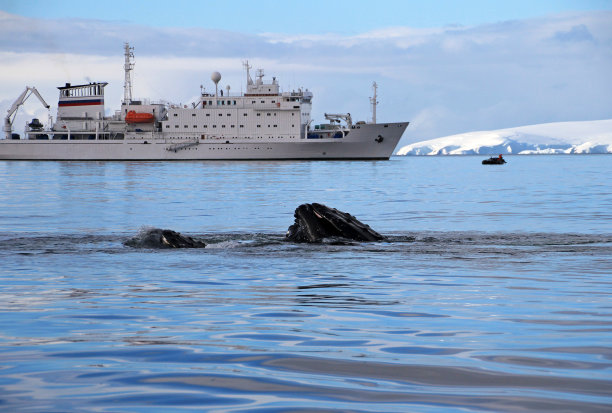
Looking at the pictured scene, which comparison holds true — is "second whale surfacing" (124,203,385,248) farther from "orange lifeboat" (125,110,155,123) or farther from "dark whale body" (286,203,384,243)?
"orange lifeboat" (125,110,155,123)

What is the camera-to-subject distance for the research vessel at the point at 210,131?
394 ft

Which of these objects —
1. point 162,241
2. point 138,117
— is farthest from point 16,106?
point 162,241

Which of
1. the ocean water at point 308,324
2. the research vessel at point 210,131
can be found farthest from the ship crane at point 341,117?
the ocean water at point 308,324

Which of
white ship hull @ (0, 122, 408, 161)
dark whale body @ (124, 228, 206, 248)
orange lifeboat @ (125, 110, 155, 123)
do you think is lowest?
dark whale body @ (124, 228, 206, 248)

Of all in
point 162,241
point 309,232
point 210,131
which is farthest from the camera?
point 210,131

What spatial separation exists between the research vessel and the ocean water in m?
102

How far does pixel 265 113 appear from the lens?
120 metres

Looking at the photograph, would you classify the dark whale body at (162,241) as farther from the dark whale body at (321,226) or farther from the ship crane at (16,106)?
the ship crane at (16,106)

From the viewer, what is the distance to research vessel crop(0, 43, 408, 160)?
120000 millimetres

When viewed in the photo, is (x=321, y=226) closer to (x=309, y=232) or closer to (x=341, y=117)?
(x=309, y=232)

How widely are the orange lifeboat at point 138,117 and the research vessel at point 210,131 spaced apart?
0.14 meters

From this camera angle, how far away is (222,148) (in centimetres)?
12138

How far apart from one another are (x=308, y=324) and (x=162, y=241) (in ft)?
29.2

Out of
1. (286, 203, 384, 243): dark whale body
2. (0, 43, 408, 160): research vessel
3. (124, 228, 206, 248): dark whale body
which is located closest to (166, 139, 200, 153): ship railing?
(0, 43, 408, 160): research vessel
